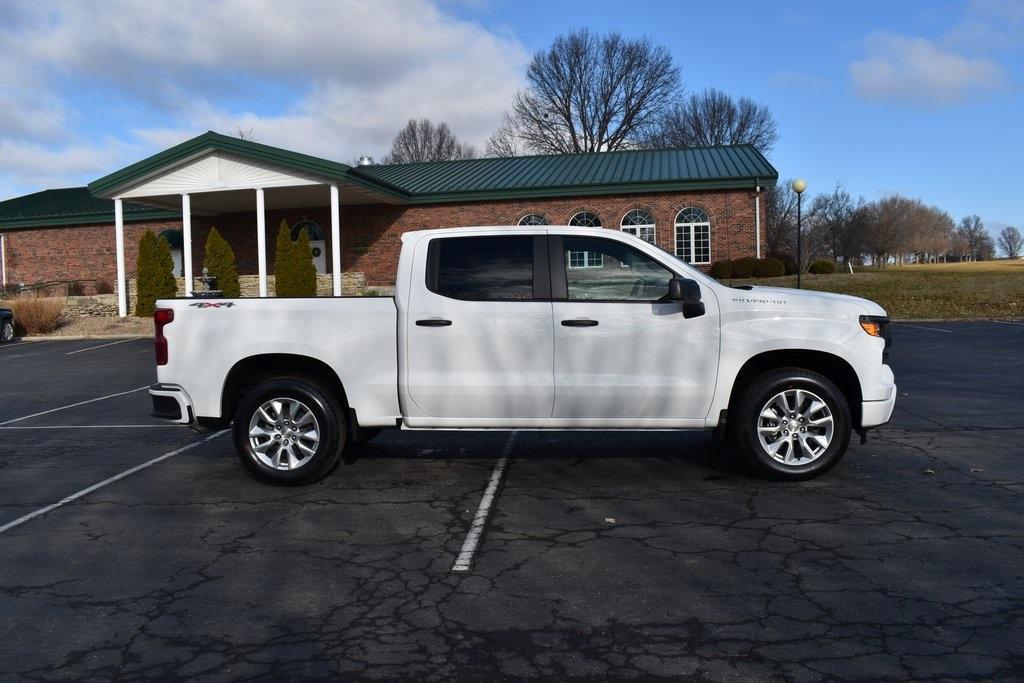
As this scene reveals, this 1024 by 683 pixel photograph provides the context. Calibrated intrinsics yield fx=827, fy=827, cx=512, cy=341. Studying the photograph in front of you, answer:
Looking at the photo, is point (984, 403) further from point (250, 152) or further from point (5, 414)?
point (250, 152)

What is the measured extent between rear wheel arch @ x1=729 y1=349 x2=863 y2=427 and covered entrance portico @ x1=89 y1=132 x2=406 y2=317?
2126cm

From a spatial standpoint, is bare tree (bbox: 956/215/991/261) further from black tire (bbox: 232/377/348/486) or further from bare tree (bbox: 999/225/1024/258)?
black tire (bbox: 232/377/348/486)

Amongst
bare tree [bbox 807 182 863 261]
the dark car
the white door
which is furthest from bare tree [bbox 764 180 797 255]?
the dark car

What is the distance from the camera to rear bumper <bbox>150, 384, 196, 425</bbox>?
21.4ft

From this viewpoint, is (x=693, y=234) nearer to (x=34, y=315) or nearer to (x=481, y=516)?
(x=34, y=315)

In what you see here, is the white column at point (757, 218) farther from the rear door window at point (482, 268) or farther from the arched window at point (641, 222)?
the rear door window at point (482, 268)

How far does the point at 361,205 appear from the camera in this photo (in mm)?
32562

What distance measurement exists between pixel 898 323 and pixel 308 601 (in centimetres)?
2144

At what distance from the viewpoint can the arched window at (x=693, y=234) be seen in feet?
98.6

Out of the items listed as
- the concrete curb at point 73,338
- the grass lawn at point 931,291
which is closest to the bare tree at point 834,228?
the grass lawn at point 931,291

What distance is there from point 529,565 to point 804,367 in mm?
2998

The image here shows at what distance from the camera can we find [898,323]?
22.2 meters

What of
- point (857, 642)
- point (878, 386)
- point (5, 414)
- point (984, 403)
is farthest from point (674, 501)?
point (5, 414)

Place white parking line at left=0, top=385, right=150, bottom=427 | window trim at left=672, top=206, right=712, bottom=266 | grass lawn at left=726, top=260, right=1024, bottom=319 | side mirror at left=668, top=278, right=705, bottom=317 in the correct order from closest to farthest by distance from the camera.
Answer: side mirror at left=668, top=278, right=705, bottom=317
white parking line at left=0, top=385, right=150, bottom=427
grass lawn at left=726, top=260, right=1024, bottom=319
window trim at left=672, top=206, right=712, bottom=266
